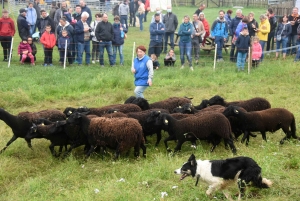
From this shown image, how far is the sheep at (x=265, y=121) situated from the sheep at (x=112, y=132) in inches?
79.7

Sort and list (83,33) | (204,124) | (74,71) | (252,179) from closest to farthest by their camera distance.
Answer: (252,179) < (204,124) < (74,71) < (83,33)

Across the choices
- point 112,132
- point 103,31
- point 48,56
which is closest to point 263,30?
point 103,31

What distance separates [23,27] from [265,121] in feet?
40.5

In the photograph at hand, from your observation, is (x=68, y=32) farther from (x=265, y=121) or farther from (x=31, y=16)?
(x=265, y=121)

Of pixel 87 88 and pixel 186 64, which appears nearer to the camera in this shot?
pixel 87 88

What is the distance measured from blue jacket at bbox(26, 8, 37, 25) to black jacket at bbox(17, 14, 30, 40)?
73.1 inches

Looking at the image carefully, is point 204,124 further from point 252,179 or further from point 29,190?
point 29,190

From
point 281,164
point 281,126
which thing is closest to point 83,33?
point 281,126

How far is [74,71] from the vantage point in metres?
15.7

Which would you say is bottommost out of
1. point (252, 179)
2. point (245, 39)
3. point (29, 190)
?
point (29, 190)

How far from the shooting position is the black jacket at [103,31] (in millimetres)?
16719

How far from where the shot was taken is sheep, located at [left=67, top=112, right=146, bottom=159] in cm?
796

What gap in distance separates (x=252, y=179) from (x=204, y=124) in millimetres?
2401

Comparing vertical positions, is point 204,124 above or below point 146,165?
above
